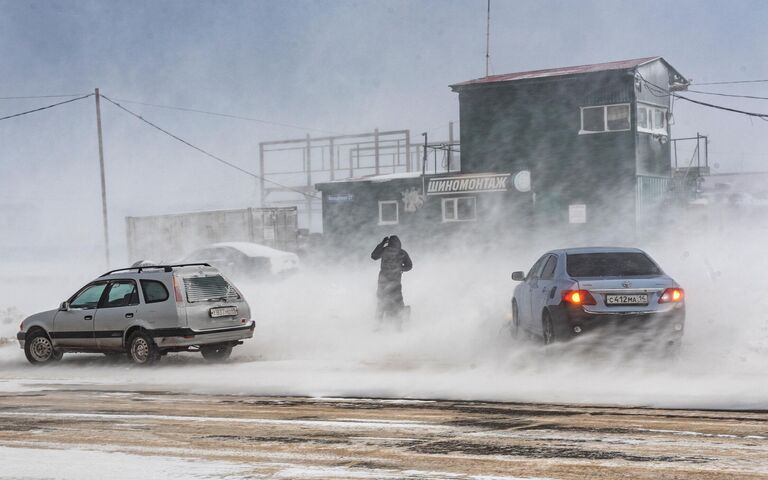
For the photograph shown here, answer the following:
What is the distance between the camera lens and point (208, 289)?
13.8 m

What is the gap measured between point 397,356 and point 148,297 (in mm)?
3852

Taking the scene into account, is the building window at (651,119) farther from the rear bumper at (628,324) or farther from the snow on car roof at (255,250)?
the rear bumper at (628,324)

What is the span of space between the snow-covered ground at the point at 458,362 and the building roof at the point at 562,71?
13.5m

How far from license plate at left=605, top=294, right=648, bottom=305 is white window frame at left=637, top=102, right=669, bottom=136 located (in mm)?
25073

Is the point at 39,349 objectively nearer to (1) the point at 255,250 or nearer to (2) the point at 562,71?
(1) the point at 255,250

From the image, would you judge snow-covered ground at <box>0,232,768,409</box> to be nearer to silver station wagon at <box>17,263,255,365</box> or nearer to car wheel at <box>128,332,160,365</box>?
car wheel at <box>128,332,160,365</box>

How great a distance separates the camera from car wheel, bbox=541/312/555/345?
11898 mm

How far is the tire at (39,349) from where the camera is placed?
1459 centimetres

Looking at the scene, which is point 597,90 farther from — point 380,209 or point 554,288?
point 554,288

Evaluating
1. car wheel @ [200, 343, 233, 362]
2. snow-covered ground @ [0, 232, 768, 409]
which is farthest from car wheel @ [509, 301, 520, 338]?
car wheel @ [200, 343, 233, 362]

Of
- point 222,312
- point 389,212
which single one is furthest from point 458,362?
point 389,212

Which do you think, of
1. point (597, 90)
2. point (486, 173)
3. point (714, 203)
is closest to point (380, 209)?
point (486, 173)

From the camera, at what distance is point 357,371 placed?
12305mm

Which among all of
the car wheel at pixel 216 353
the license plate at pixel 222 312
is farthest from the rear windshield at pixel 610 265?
the car wheel at pixel 216 353
